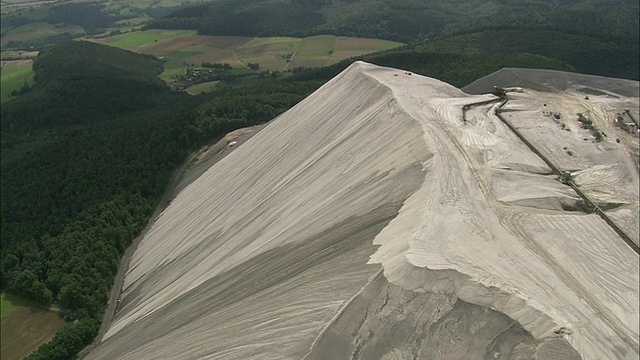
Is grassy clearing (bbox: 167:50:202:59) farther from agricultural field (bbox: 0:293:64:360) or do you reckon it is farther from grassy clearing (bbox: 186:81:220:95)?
agricultural field (bbox: 0:293:64:360)

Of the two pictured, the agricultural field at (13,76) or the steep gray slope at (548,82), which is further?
the agricultural field at (13,76)

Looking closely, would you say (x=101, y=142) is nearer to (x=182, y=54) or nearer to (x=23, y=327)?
(x=23, y=327)

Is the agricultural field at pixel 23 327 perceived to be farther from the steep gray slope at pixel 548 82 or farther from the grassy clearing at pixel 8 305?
the steep gray slope at pixel 548 82

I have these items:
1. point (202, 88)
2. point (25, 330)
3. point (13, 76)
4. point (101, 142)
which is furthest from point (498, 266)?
point (13, 76)

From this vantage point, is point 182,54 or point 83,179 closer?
point 83,179

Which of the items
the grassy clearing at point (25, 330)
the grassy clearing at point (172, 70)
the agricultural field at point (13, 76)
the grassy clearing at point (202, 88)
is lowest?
the grassy clearing at point (202, 88)

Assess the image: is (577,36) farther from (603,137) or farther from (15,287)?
(15,287)

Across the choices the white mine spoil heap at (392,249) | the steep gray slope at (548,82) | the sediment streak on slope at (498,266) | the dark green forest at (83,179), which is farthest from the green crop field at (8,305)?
the steep gray slope at (548,82)
